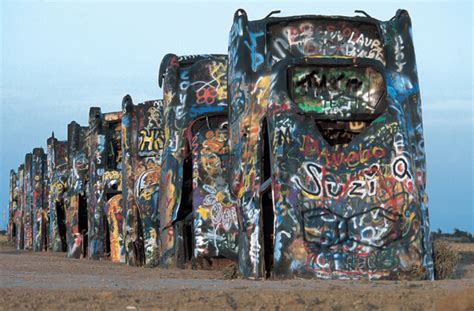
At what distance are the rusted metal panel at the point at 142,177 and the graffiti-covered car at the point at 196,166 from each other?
149 cm

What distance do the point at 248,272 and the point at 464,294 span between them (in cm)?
613

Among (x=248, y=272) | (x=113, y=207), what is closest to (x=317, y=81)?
(x=248, y=272)

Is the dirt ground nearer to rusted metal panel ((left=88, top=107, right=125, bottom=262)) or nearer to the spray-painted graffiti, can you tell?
the spray-painted graffiti

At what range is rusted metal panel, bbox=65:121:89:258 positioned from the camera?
32781 mm

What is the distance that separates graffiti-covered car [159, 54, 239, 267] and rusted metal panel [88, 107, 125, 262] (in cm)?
718

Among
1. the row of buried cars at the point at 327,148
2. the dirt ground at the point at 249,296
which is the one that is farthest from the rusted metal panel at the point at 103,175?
the dirt ground at the point at 249,296

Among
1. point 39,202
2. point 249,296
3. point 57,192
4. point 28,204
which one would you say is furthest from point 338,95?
point 28,204

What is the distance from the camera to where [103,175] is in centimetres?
2866

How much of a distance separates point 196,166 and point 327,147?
5999 millimetres

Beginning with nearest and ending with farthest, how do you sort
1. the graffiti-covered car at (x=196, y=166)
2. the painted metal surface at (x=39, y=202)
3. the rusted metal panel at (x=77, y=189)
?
the graffiti-covered car at (x=196, y=166), the rusted metal panel at (x=77, y=189), the painted metal surface at (x=39, y=202)

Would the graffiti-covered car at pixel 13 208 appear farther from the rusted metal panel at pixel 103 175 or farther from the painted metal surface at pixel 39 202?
the rusted metal panel at pixel 103 175

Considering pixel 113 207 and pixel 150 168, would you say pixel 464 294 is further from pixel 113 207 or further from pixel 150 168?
pixel 113 207

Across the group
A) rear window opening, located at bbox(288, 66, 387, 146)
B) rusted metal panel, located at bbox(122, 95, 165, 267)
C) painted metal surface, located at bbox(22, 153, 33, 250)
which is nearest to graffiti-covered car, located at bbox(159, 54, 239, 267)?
rusted metal panel, located at bbox(122, 95, 165, 267)

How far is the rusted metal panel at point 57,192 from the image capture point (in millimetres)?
37094
